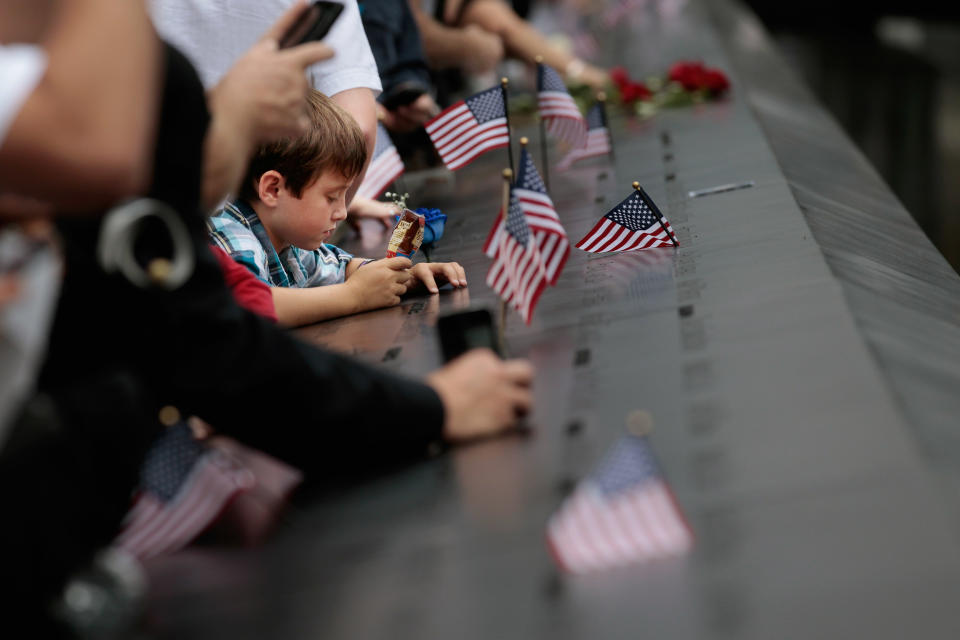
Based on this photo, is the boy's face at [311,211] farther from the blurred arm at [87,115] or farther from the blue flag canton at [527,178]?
the blurred arm at [87,115]

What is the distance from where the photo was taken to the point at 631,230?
13.1 ft

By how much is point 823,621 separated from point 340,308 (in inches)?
94.2

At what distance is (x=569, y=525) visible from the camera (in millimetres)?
2072

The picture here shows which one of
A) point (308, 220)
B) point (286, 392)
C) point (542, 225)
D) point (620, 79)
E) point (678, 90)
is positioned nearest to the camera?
point (286, 392)

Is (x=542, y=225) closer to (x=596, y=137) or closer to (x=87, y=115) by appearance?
(x=87, y=115)

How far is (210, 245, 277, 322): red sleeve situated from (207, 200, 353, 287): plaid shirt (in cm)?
15

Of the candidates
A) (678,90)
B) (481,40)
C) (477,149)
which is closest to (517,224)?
(477,149)

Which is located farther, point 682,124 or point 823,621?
point 682,124

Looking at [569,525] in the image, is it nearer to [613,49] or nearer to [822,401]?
[822,401]

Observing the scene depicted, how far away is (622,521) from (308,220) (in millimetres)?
2034

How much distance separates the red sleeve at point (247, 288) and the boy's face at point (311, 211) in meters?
0.36

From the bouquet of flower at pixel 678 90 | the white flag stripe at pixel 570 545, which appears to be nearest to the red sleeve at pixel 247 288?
the white flag stripe at pixel 570 545

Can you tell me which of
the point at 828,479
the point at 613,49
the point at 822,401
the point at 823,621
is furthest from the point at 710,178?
the point at 613,49

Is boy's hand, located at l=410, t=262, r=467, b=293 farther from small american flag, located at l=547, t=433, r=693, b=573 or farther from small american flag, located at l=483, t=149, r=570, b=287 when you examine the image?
small american flag, located at l=547, t=433, r=693, b=573
